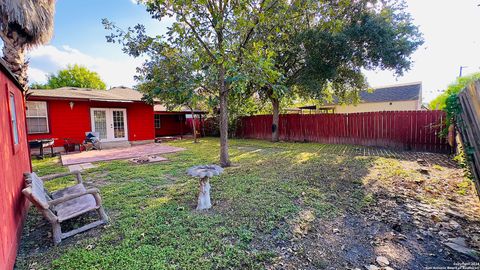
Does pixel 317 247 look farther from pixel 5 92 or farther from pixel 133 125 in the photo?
pixel 133 125

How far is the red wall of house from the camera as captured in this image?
32.0 ft

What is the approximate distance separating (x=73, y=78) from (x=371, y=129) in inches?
1821

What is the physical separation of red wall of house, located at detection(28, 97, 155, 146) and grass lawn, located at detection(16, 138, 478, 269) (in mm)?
5634

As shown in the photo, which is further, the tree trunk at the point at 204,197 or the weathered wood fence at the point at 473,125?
the tree trunk at the point at 204,197

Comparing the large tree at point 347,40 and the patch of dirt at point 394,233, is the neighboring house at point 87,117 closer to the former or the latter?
the large tree at point 347,40

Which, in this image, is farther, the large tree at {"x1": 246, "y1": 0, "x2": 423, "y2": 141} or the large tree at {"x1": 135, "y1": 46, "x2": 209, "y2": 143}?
the large tree at {"x1": 246, "y1": 0, "x2": 423, "y2": 141}

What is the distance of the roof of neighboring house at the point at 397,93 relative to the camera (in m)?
19.8

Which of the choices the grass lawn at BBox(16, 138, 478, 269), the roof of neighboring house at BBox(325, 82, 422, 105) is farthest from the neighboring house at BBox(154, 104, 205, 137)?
the roof of neighboring house at BBox(325, 82, 422, 105)

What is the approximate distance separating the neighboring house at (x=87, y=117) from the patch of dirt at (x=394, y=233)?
11152 millimetres

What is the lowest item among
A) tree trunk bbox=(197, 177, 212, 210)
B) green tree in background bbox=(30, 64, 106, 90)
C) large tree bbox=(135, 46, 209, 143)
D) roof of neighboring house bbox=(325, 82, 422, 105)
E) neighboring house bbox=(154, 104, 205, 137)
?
tree trunk bbox=(197, 177, 212, 210)

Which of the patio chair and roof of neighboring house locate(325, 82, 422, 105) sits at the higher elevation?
roof of neighboring house locate(325, 82, 422, 105)

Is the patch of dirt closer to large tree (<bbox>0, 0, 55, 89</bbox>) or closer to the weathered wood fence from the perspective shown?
the weathered wood fence

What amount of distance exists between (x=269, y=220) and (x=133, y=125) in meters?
11.5

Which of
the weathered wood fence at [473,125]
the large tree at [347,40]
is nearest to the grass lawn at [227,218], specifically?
the weathered wood fence at [473,125]
